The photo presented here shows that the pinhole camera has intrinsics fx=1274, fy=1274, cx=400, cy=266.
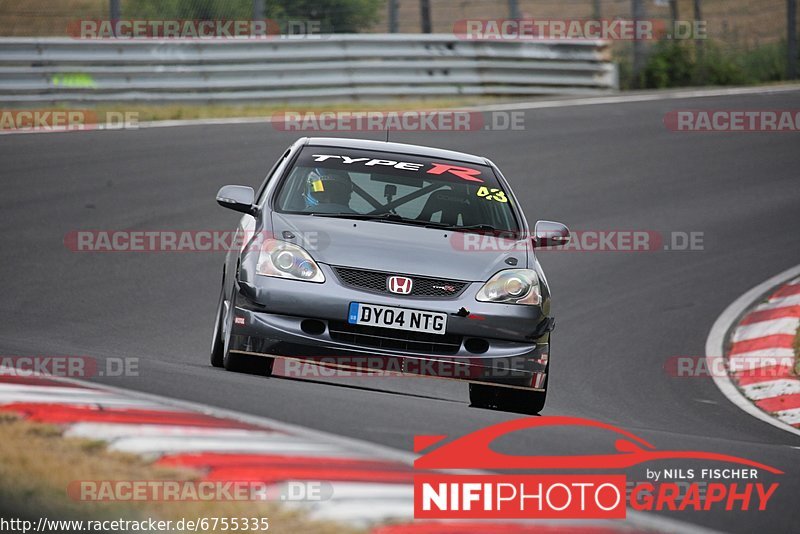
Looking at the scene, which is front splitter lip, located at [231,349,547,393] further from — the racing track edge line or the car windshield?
the racing track edge line

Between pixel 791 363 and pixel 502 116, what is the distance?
9.50 meters

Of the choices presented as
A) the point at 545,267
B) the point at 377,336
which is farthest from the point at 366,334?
the point at 545,267

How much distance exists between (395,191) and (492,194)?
65 centimetres

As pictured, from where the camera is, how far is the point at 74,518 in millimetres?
3926

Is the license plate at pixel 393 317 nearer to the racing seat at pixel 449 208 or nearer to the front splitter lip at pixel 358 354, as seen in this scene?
the front splitter lip at pixel 358 354

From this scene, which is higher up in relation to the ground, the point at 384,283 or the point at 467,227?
the point at 467,227

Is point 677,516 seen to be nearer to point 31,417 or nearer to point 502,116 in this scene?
point 31,417

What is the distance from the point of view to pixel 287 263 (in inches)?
269

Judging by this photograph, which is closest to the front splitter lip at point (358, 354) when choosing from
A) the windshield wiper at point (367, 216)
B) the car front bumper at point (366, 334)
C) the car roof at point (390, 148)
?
the car front bumper at point (366, 334)

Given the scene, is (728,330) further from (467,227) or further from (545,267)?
(467,227)

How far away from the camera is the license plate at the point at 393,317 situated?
670 cm

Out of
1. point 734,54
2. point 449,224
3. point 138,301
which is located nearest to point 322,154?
point 449,224

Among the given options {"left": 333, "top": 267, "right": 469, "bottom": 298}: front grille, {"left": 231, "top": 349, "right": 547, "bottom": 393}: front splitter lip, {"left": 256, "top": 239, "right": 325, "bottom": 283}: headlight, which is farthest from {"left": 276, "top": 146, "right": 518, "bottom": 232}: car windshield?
{"left": 231, "top": 349, "right": 547, "bottom": 393}: front splitter lip

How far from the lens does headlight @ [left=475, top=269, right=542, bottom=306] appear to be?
6.91 meters
